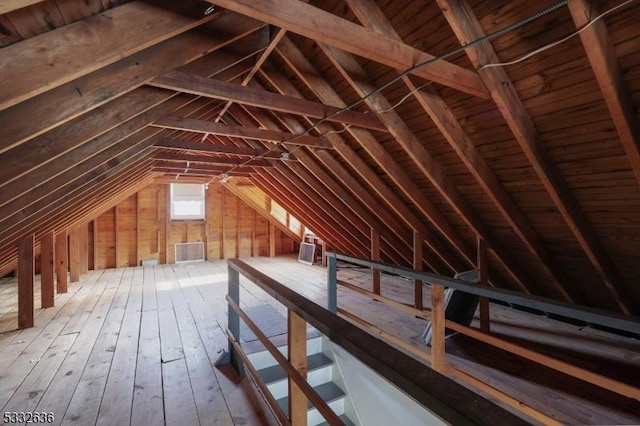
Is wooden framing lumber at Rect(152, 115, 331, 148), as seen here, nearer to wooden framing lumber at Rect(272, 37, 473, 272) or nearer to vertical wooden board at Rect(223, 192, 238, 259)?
wooden framing lumber at Rect(272, 37, 473, 272)

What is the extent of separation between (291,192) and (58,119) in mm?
4450

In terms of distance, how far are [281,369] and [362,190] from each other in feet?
7.98

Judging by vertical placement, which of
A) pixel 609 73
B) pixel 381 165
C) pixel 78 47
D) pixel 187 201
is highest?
pixel 609 73

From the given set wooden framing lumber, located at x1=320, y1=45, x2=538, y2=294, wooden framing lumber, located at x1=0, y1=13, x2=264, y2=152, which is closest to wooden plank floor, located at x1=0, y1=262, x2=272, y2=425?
wooden framing lumber, located at x1=0, y1=13, x2=264, y2=152

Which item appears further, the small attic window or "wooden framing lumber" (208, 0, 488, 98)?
the small attic window

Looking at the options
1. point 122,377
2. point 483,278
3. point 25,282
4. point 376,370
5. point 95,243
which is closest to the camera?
point 376,370

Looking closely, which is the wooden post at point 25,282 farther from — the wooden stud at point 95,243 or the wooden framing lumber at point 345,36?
the wooden framing lumber at point 345,36

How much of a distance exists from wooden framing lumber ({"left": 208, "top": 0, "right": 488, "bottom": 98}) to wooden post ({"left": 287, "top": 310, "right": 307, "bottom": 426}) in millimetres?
1232

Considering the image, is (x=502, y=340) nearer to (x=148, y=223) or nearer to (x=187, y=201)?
(x=187, y=201)

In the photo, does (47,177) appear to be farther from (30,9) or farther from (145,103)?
(30,9)

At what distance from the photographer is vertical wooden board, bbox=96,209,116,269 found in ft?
23.5

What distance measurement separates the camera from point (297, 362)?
1.20 m

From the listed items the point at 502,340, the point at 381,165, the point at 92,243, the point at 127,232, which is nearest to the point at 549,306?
the point at 502,340

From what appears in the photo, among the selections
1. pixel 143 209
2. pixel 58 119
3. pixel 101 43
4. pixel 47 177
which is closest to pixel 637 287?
pixel 101 43
